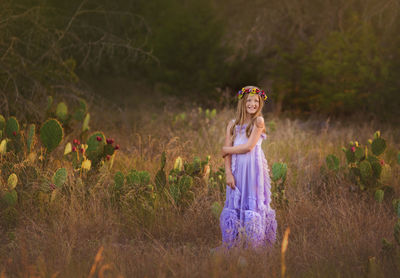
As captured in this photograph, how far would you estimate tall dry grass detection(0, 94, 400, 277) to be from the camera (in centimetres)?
274

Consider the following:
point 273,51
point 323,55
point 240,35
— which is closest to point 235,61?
point 240,35

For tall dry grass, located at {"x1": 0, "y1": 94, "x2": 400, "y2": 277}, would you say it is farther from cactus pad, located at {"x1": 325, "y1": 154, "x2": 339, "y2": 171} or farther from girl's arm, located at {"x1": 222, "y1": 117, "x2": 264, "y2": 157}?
girl's arm, located at {"x1": 222, "y1": 117, "x2": 264, "y2": 157}

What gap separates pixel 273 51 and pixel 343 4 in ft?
6.25

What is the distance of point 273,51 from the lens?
441 inches

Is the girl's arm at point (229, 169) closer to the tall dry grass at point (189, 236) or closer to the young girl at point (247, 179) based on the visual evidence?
the young girl at point (247, 179)

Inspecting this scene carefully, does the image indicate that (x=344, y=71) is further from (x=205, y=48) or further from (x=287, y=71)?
(x=205, y=48)

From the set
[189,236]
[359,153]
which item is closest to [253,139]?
[189,236]

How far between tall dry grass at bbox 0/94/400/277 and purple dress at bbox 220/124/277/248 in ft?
0.63

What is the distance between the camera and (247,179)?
10.2 feet

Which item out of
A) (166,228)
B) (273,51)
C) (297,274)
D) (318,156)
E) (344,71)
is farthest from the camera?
(273,51)

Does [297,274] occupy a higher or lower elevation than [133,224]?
lower

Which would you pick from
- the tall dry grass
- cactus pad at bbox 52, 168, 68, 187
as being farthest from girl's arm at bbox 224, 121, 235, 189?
cactus pad at bbox 52, 168, 68, 187

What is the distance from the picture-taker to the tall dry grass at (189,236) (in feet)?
8.99

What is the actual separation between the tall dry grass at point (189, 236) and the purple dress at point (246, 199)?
191 millimetres
